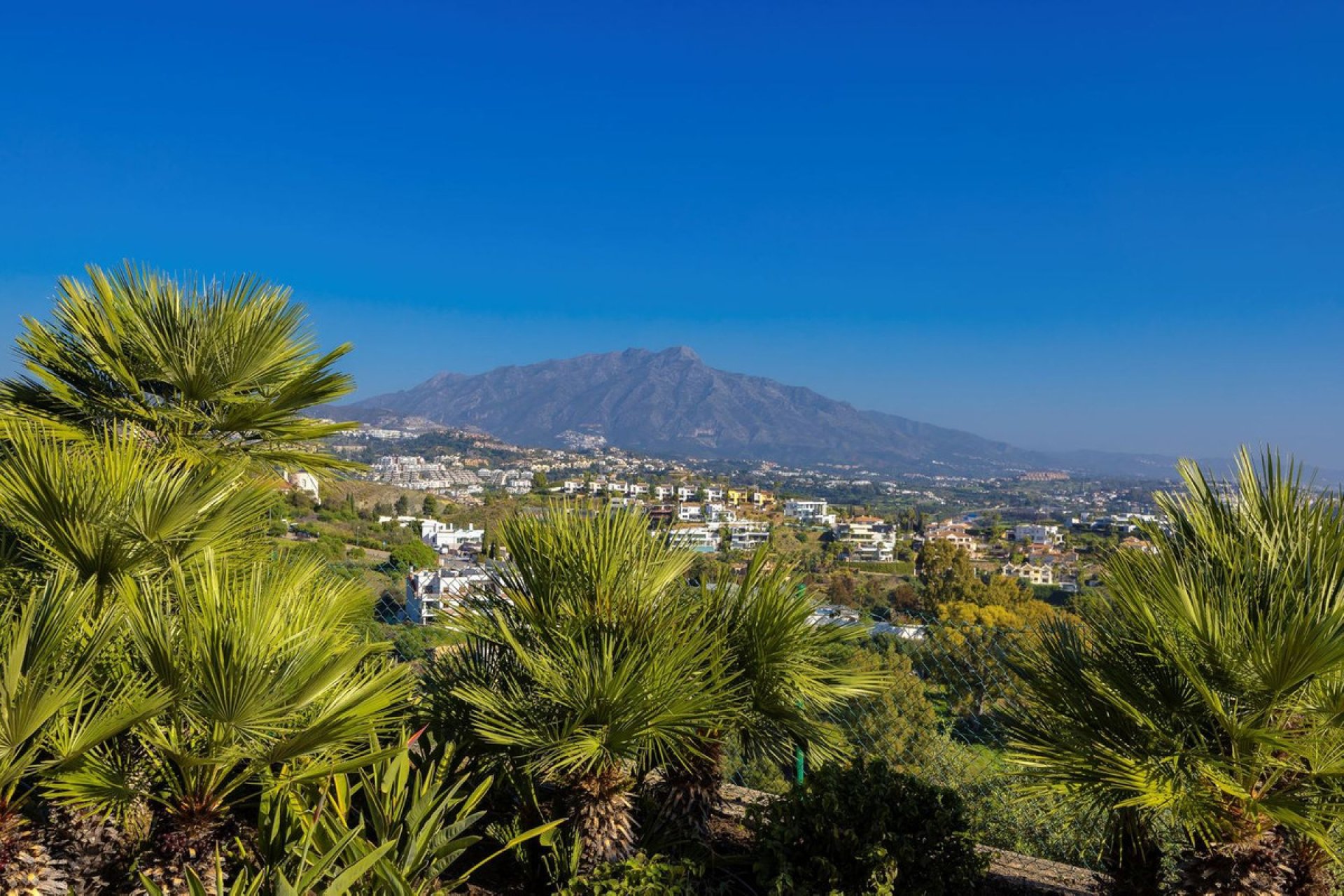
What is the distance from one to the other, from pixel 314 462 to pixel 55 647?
5.94ft

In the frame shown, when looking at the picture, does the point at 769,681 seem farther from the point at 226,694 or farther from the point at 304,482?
the point at 304,482

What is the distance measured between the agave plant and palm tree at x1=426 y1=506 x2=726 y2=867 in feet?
3.55

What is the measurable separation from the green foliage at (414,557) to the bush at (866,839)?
920cm

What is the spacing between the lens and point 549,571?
3.20 m

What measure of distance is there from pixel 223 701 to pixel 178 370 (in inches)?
81.3

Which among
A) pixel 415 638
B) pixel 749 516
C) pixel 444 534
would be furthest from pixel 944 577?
pixel 749 516

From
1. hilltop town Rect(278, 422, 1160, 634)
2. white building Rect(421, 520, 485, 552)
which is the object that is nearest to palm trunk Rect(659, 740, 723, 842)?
hilltop town Rect(278, 422, 1160, 634)

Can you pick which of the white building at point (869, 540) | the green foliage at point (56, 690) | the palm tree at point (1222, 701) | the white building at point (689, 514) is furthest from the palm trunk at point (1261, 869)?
the white building at point (869, 540)

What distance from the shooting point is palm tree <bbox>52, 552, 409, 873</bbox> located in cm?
228

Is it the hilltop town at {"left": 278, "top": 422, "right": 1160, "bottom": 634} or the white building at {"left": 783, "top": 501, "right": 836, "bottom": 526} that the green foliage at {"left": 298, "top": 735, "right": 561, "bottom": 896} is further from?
the white building at {"left": 783, "top": 501, "right": 836, "bottom": 526}

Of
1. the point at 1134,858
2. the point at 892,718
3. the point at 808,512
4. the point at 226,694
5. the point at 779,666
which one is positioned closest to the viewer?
the point at 226,694

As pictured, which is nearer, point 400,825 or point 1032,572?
point 400,825

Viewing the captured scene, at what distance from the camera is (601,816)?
298 centimetres

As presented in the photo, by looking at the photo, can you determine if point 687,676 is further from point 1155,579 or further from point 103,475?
point 103,475
